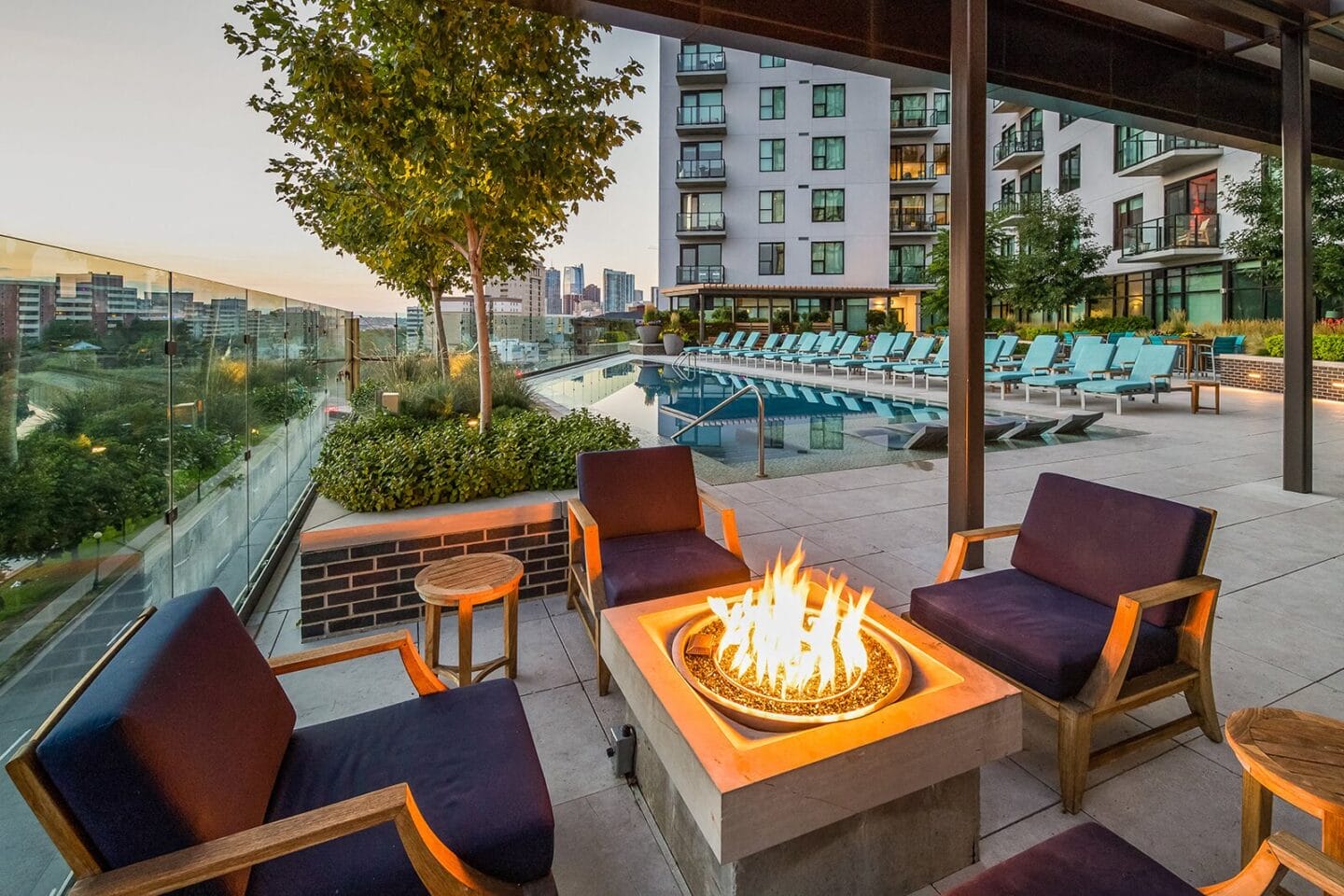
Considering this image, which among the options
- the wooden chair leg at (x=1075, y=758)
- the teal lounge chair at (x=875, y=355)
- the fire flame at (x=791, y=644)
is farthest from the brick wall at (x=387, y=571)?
the teal lounge chair at (x=875, y=355)

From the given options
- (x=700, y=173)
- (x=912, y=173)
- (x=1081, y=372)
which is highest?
(x=912, y=173)

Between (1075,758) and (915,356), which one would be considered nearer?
(1075,758)

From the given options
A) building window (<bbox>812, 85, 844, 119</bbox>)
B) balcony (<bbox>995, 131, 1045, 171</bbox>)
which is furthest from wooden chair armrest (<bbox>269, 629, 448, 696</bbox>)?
building window (<bbox>812, 85, 844, 119</bbox>)

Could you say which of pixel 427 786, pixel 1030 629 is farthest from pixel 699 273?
pixel 427 786

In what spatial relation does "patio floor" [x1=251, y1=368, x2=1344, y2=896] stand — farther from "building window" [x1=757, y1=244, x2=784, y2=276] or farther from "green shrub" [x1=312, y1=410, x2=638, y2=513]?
"building window" [x1=757, y1=244, x2=784, y2=276]

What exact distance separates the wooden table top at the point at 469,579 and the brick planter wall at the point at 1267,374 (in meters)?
12.8

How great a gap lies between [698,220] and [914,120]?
1070cm

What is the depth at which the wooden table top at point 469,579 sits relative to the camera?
92.2 inches

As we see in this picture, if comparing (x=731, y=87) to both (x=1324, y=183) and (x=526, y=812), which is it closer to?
(x=1324, y=183)

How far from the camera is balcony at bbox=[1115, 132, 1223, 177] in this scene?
17.3m

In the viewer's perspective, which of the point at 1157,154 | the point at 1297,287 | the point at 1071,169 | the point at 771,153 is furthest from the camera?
the point at 771,153

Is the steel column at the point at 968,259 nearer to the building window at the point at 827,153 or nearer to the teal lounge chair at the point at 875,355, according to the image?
the teal lounge chair at the point at 875,355

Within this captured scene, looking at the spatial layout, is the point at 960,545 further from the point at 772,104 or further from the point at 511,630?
the point at 772,104

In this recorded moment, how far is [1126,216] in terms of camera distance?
67.5ft
